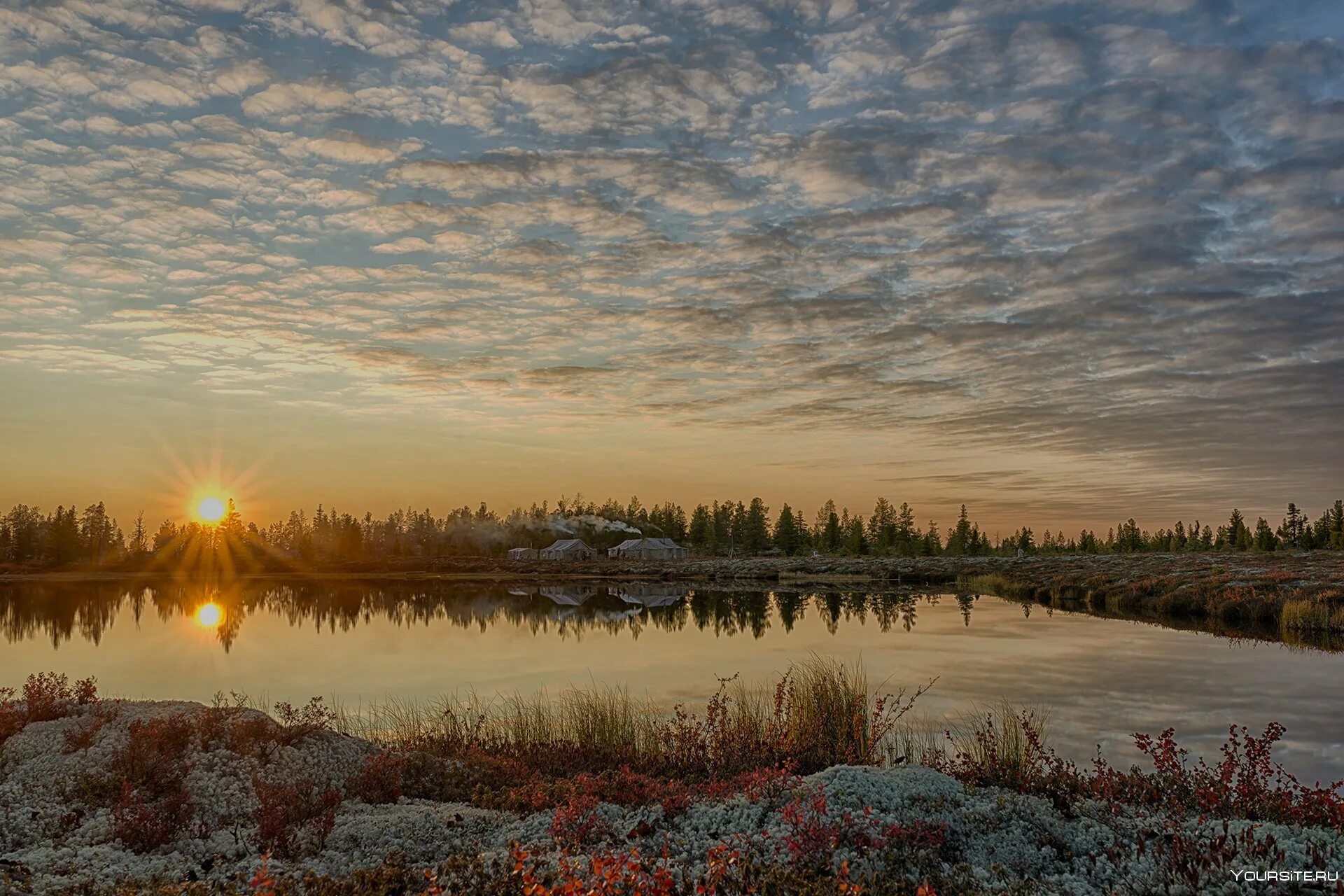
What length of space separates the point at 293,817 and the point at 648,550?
466ft

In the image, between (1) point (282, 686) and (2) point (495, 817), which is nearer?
(2) point (495, 817)

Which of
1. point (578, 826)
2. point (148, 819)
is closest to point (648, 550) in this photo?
point (148, 819)

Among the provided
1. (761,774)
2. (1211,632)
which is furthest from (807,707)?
(1211,632)

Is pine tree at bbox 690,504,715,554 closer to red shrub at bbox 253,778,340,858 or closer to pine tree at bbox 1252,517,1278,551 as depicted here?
pine tree at bbox 1252,517,1278,551

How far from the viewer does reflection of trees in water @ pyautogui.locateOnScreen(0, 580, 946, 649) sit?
148 feet

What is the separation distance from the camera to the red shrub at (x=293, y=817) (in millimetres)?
9594

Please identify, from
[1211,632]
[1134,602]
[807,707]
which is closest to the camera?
[807,707]

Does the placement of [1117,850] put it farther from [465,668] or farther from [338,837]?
[465,668]

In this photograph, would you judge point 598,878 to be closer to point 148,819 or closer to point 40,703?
point 148,819

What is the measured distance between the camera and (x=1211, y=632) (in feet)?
125

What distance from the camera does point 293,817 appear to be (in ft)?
33.8

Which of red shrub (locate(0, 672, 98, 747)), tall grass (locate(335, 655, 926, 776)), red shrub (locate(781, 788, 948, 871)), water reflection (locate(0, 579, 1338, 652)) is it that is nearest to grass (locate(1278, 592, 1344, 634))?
water reflection (locate(0, 579, 1338, 652))

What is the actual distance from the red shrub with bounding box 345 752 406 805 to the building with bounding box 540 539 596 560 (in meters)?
136

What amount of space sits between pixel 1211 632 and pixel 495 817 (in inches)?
1525
